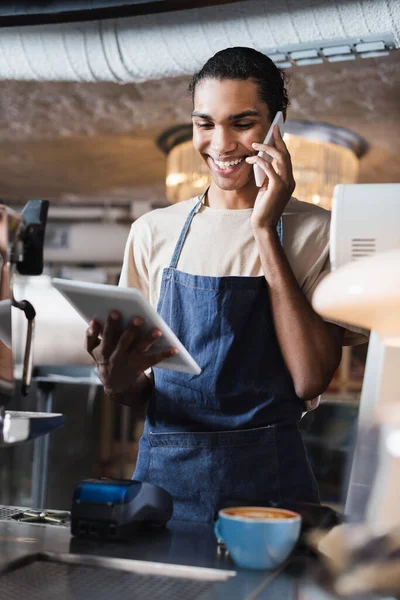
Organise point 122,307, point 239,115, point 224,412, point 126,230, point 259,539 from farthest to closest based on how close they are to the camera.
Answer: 1. point 126,230
2. point 239,115
3. point 224,412
4. point 122,307
5. point 259,539

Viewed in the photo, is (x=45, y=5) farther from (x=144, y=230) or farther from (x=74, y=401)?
(x=74, y=401)

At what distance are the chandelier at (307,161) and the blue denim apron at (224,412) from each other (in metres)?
3.10

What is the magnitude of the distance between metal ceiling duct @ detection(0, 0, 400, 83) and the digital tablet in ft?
4.56

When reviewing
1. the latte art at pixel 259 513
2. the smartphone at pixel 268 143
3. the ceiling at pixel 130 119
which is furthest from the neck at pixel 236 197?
the ceiling at pixel 130 119

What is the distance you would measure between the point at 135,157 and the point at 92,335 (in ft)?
15.6

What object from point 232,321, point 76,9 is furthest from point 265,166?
point 76,9

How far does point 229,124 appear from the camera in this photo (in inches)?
61.3

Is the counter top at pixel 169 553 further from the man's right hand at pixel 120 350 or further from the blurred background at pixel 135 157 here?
the blurred background at pixel 135 157

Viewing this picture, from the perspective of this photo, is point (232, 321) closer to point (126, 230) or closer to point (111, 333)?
point (111, 333)

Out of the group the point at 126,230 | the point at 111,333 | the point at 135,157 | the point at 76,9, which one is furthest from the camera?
the point at 126,230

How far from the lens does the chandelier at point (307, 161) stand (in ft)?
15.2

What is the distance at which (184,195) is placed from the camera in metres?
5.00

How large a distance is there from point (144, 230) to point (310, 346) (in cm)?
49

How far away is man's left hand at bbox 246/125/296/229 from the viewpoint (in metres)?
1.50
